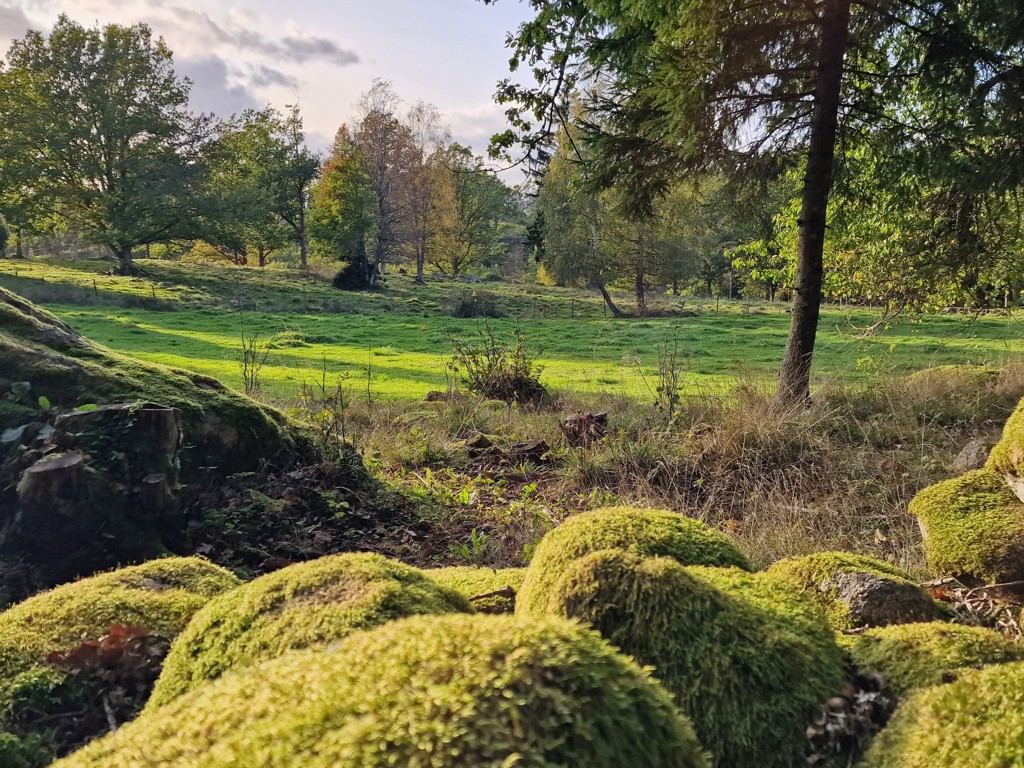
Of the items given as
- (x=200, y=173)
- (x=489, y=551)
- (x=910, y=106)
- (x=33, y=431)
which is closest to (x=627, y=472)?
(x=489, y=551)

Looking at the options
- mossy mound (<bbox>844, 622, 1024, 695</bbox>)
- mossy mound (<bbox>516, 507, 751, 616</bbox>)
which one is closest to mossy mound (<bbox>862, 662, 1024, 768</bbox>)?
mossy mound (<bbox>844, 622, 1024, 695</bbox>)

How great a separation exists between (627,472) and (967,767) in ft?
17.5

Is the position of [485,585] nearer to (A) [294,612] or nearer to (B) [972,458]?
(A) [294,612]

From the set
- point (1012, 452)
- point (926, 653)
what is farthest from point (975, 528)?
point (926, 653)

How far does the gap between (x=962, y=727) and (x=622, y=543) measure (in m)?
1.05

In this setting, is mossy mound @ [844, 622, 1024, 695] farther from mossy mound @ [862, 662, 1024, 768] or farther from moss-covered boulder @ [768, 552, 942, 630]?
moss-covered boulder @ [768, 552, 942, 630]

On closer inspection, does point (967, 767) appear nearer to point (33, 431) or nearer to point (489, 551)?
point (489, 551)

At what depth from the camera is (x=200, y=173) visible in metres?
36.3

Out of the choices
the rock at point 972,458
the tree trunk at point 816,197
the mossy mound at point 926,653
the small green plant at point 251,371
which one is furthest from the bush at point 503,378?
the mossy mound at point 926,653

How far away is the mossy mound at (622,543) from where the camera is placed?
6.65 ft

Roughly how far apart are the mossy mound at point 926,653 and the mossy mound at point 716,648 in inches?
3.9

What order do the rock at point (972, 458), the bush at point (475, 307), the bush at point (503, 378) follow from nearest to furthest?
the rock at point (972, 458) → the bush at point (503, 378) → the bush at point (475, 307)

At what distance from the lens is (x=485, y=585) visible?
8.79ft

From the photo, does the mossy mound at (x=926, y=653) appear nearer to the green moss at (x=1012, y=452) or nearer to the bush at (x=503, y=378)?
the green moss at (x=1012, y=452)
